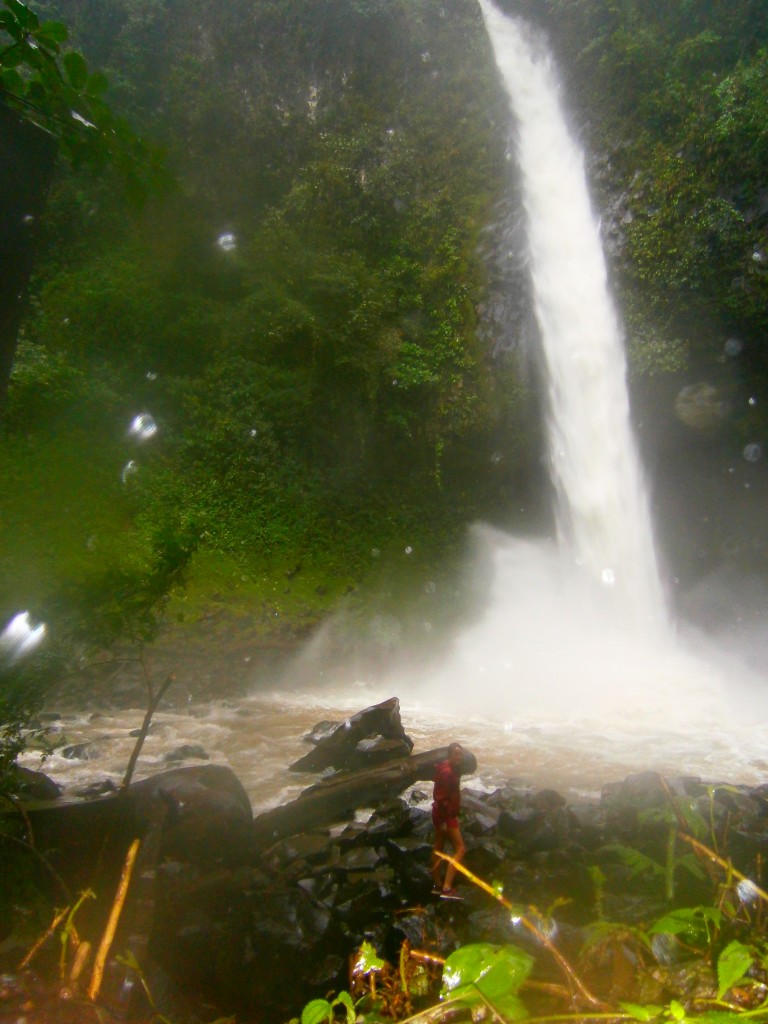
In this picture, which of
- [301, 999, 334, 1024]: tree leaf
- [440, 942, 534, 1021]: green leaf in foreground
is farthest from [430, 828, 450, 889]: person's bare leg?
[440, 942, 534, 1021]: green leaf in foreground

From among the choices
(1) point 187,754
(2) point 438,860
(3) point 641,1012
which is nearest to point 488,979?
(3) point 641,1012

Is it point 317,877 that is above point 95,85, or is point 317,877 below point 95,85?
below

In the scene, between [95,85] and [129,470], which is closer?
[95,85]

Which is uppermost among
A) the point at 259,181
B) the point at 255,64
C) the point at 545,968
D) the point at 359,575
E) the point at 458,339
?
the point at 255,64

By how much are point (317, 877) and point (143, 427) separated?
11329 millimetres

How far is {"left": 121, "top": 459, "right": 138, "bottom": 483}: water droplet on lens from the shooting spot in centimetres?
1225

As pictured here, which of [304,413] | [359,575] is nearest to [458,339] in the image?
[304,413]

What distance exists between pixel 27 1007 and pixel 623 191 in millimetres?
15845

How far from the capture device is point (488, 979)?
4.04ft

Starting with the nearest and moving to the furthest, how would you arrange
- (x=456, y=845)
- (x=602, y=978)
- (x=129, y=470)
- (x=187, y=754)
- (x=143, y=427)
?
(x=602, y=978)
(x=456, y=845)
(x=187, y=754)
(x=129, y=470)
(x=143, y=427)

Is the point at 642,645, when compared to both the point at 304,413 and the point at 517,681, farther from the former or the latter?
the point at 304,413

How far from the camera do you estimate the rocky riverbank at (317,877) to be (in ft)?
9.27

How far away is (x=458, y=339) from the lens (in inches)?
570

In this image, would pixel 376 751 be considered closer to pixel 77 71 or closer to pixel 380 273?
pixel 77 71
